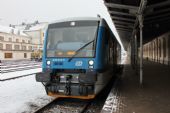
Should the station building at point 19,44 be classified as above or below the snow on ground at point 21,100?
above

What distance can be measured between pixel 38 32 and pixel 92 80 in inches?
2808

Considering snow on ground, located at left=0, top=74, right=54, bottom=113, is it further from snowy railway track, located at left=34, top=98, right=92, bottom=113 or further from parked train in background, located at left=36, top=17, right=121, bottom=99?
parked train in background, located at left=36, top=17, right=121, bottom=99

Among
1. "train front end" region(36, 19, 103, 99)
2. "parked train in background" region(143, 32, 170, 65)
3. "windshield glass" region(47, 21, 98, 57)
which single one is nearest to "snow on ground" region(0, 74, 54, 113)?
"train front end" region(36, 19, 103, 99)

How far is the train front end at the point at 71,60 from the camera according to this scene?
7.94m

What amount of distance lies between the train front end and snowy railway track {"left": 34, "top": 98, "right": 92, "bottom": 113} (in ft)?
1.36

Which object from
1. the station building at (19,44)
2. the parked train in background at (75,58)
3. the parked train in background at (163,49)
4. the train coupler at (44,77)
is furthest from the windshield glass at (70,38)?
the station building at (19,44)

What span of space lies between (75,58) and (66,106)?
167 centimetres

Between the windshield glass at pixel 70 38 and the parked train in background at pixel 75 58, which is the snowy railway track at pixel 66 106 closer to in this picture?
the parked train in background at pixel 75 58

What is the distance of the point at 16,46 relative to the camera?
2480 inches

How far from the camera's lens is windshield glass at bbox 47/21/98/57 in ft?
27.3

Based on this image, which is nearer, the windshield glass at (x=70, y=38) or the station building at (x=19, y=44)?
the windshield glass at (x=70, y=38)

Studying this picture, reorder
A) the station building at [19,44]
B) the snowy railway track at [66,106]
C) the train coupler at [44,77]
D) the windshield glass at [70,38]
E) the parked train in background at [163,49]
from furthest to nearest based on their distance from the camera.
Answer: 1. the station building at [19,44]
2. the parked train in background at [163,49]
3. the windshield glass at [70,38]
4. the train coupler at [44,77]
5. the snowy railway track at [66,106]

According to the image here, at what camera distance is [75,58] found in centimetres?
825

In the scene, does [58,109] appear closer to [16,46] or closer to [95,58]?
[95,58]
